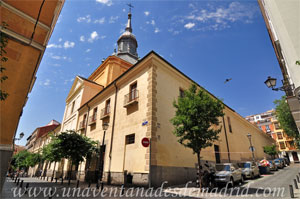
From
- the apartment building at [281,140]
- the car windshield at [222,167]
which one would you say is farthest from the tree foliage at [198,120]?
the apartment building at [281,140]

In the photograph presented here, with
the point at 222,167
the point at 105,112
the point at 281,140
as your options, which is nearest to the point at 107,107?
the point at 105,112

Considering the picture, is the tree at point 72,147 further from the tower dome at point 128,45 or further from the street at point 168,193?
the tower dome at point 128,45

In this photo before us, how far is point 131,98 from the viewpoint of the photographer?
42.9 feet

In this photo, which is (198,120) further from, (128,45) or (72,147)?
(128,45)

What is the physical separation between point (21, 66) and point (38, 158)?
26.7 meters

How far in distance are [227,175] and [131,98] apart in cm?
845

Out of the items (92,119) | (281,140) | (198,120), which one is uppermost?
(281,140)

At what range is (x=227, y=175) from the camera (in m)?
9.32

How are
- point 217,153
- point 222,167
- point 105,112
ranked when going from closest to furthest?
1. point 222,167
2. point 105,112
3. point 217,153

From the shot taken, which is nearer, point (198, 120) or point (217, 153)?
point (198, 120)

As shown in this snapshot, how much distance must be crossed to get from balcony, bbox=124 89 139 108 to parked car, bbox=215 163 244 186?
23.9ft

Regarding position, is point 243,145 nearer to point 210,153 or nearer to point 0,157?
point 210,153

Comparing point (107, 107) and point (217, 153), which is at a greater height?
point (107, 107)

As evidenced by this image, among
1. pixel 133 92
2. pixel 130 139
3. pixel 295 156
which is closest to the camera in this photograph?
pixel 130 139
